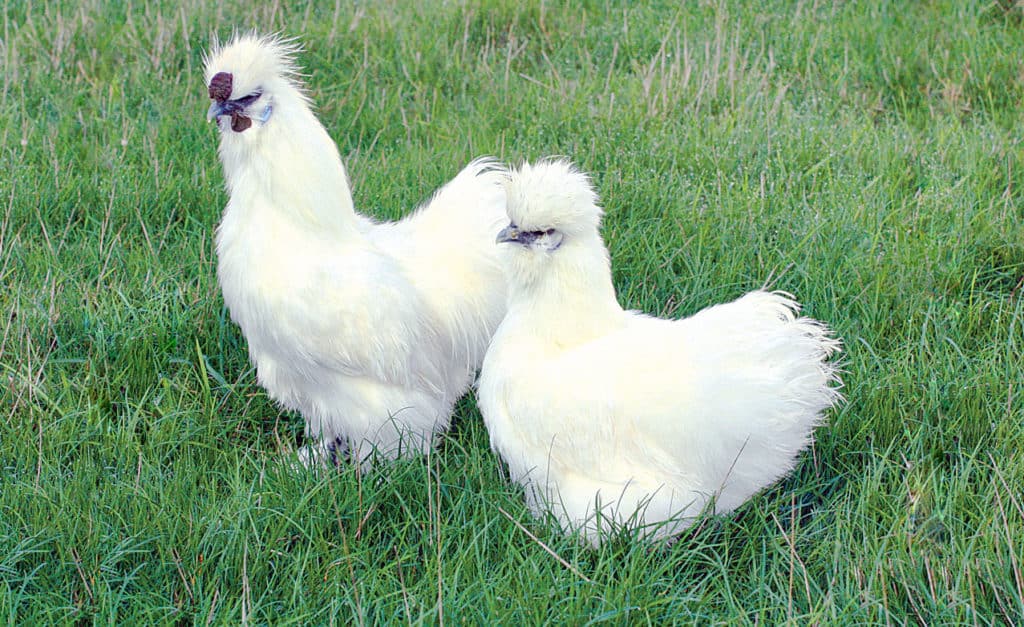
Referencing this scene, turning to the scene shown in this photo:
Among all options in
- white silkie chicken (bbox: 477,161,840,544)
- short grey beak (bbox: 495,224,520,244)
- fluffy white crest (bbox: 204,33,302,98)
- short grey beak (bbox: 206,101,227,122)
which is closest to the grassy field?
white silkie chicken (bbox: 477,161,840,544)

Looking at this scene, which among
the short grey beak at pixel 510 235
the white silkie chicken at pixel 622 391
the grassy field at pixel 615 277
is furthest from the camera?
the short grey beak at pixel 510 235

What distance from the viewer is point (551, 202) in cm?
307

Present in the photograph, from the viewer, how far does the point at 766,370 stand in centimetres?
303

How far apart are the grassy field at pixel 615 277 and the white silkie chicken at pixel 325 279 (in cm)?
24

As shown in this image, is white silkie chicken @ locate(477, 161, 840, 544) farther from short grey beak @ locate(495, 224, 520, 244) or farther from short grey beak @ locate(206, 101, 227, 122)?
short grey beak @ locate(206, 101, 227, 122)

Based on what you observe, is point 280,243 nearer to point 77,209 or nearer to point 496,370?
point 496,370

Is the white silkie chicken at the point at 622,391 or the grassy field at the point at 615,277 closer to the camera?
the grassy field at the point at 615,277

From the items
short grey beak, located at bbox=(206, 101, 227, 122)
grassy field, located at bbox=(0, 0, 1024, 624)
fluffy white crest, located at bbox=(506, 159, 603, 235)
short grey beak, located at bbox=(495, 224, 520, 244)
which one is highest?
fluffy white crest, located at bbox=(506, 159, 603, 235)

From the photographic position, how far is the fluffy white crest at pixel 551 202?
3.08 metres

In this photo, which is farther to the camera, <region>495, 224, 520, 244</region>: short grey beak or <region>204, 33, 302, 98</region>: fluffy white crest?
<region>204, 33, 302, 98</region>: fluffy white crest

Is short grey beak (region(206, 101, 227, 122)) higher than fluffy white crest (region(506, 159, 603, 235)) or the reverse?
the reverse

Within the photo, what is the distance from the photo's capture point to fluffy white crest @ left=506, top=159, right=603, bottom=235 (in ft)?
10.1

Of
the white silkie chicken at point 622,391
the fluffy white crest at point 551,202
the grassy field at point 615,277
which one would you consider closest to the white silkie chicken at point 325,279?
the grassy field at point 615,277

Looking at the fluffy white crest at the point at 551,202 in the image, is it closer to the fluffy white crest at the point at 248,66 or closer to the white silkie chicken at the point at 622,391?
the white silkie chicken at the point at 622,391
